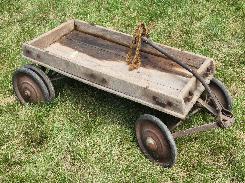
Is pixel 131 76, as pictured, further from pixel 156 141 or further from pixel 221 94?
pixel 221 94

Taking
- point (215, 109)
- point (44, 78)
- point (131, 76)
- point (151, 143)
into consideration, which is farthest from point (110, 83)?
point (215, 109)

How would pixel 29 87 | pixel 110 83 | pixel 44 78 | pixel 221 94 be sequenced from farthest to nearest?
pixel 29 87, pixel 44 78, pixel 221 94, pixel 110 83

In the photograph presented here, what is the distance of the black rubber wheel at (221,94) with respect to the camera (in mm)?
6277

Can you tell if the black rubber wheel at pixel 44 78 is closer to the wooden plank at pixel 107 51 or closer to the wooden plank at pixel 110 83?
the wooden plank at pixel 110 83

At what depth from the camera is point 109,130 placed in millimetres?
6523

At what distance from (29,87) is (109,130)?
4.77 ft

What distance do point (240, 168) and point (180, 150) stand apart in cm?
86

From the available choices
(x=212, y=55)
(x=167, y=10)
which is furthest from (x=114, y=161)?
(x=167, y=10)

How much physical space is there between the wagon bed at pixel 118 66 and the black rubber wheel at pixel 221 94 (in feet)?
0.97

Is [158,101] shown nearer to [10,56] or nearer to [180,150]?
[180,150]

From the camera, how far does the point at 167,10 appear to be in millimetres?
9500

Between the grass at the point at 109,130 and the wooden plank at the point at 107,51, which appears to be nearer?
the grass at the point at 109,130

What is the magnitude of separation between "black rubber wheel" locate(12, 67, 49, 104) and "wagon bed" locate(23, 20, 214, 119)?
242mm

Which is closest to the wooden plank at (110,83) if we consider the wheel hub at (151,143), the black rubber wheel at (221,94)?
the wheel hub at (151,143)
